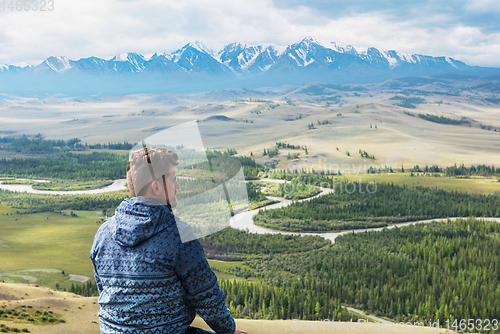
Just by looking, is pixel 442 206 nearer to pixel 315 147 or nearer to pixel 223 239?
pixel 223 239

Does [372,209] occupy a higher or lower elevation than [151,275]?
lower

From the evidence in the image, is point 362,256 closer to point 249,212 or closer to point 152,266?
point 249,212

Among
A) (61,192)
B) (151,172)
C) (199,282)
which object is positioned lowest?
(61,192)

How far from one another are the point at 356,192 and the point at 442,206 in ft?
40.0

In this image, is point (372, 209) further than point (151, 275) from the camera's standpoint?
Yes

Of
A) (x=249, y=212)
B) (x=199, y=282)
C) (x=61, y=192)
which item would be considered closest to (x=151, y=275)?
(x=199, y=282)

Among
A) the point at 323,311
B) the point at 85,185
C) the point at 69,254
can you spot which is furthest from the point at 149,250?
the point at 85,185

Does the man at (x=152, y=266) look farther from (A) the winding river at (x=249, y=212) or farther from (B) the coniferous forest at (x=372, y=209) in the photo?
(B) the coniferous forest at (x=372, y=209)

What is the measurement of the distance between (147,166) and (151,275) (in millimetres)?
1012

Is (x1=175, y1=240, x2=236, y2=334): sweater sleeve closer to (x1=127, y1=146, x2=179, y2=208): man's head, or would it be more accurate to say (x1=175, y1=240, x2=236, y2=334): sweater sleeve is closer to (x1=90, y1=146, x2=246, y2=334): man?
(x1=90, y1=146, x2=246, y2=334): man

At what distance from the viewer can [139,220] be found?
4.00 metres

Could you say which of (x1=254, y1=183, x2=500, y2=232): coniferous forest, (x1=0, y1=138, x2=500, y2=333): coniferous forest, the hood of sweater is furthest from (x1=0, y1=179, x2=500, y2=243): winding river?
the hood of sweater

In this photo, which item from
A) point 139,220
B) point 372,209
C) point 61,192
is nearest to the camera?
point 139,220

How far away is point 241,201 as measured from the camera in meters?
6.28
